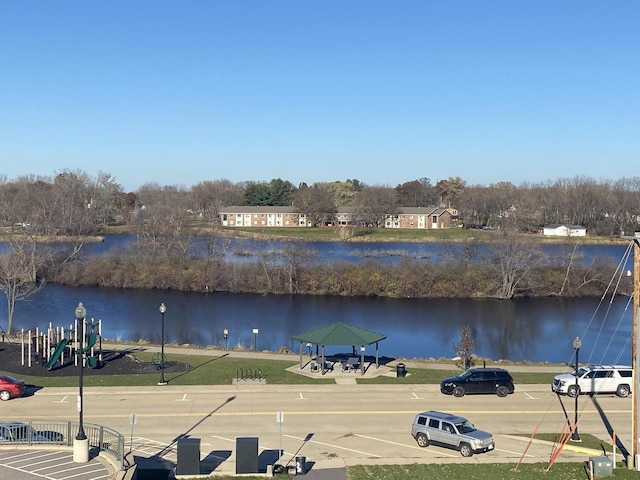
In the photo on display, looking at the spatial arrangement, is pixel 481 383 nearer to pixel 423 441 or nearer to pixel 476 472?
pixel 423 441

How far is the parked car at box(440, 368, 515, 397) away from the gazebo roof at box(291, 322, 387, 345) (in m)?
4.99

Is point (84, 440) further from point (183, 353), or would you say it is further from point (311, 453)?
point (183, 353)

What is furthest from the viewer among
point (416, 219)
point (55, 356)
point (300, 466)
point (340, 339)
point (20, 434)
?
point (416, 219)

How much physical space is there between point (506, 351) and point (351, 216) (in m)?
107

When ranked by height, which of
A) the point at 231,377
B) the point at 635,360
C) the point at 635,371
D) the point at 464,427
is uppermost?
the point at 635,360

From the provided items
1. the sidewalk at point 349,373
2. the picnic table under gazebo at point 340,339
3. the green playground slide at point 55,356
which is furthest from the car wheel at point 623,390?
the green playground slide at point 55,356

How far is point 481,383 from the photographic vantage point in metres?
30.5

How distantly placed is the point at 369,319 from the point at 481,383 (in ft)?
104

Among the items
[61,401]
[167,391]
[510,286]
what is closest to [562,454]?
[167,391]

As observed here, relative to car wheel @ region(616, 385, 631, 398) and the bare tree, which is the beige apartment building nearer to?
the bare tree

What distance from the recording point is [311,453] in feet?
74.1

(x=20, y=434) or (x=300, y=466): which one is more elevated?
(x=20, y=434)

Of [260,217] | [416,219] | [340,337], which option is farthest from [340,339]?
[416,219]

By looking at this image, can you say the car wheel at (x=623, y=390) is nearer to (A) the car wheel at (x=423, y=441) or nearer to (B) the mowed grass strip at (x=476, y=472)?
(B) the mowed grass strip at (x=476, y=472)
